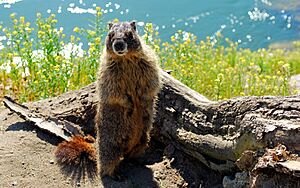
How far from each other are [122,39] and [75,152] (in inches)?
45.0

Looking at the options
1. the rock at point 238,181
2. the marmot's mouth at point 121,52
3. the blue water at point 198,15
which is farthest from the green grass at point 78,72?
the blue water at point 198,15

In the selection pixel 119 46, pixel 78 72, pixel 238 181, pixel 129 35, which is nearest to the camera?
pixel 238 181

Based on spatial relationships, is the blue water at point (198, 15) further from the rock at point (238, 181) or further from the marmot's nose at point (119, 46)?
the rock at point (238, 181)

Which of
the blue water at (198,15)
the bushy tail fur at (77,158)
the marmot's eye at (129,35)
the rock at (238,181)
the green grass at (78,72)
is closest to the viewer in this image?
the rock at (238,181)

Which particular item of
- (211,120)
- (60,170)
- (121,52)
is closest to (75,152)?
(60,170)

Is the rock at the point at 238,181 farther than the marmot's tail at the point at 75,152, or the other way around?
the marmot's tail at the point at 75,152

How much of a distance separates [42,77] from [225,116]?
2.89 metres

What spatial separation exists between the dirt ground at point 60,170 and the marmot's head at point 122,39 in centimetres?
108

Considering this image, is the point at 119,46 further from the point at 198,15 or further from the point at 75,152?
the point at 198,15

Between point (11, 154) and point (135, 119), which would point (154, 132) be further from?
point (11, 154)

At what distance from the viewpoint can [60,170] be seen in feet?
15.4

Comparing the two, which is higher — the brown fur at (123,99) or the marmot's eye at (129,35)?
the marmot's eye at (129,35)

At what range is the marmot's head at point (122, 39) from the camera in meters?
4.25

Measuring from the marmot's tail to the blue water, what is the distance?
286 inches
